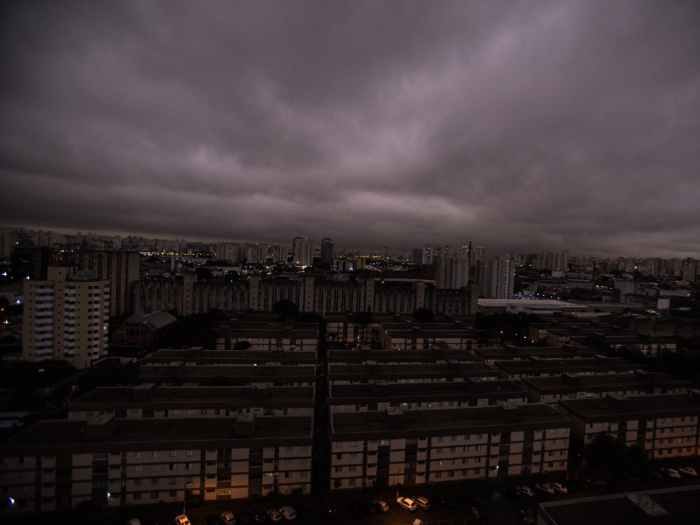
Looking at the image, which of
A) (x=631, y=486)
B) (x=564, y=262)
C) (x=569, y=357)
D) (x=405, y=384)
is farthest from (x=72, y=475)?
(x=564, y=262)

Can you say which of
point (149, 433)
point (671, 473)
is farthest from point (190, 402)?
point (671, 473)

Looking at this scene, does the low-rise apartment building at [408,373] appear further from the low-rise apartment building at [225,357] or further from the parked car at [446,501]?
the parked car at [446,501]

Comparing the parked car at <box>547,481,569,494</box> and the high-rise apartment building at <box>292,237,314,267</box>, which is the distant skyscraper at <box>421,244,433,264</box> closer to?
the high-rise apartment building at <box>292,237,314,267</box>

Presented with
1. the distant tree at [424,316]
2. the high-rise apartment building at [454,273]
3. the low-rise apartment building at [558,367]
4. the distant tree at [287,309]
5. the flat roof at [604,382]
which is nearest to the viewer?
the flat roof at [604,382]

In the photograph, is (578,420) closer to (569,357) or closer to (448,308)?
(569,357)

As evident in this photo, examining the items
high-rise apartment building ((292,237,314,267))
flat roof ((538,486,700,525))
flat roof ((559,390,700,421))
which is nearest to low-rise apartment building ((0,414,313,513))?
flat roof ((538,486,700,525))

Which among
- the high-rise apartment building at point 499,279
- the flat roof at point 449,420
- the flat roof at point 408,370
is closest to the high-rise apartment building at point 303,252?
the high-rise apartment building at point 499,279
